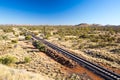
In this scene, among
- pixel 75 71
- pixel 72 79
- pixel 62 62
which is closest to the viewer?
pixel 72 79

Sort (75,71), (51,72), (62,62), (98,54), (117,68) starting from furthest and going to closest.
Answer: (98,54) → (62,62) → (117,68) → (75,71) → (51,72)

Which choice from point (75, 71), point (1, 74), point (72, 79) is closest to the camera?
point (1, 74)

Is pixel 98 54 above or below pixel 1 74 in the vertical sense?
below

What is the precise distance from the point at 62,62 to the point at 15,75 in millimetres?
12389

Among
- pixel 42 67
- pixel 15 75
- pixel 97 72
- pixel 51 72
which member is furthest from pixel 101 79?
pixel 15 75

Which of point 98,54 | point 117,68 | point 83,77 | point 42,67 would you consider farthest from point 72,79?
point 98,54

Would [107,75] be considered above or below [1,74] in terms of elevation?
below

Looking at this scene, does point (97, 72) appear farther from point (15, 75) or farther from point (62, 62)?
point (15, 75)

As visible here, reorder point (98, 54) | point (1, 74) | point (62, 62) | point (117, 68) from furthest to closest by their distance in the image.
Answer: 1. point (98, 54)
2. point (62, 62)
3. point (117, 68)
4. point (1, 74)

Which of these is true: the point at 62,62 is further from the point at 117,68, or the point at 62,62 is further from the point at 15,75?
the point at 15,75

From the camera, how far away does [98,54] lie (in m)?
30.1

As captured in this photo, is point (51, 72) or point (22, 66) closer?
point (51, 72)

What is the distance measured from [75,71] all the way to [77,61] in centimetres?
434

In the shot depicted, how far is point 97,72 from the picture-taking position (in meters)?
19.0
